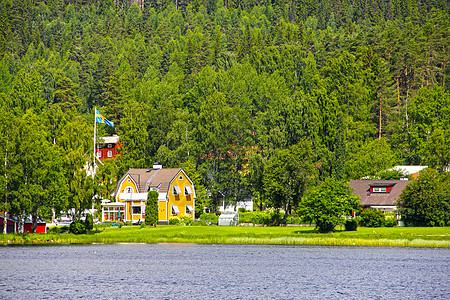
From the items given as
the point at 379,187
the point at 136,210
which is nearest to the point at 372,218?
the point at 379,187

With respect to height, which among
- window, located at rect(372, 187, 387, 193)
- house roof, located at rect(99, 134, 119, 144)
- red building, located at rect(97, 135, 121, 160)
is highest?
house roof, located at rect(99, 134, 119, 144)

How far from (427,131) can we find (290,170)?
121 ft

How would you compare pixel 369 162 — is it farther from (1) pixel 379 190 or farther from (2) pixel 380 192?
(2) pixel 380 192

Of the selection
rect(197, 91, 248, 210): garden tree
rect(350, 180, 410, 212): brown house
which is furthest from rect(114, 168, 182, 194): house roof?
rect(350, 180, 410, 212): brown house

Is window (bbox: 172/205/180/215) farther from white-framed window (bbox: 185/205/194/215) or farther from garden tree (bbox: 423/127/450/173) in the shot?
garden tree (bbox: 423/127/450/173)

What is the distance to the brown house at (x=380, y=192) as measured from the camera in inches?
3585

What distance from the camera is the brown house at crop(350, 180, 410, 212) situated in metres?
91.1

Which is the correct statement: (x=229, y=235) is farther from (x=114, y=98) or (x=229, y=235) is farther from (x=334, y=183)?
(x=114, y=98)

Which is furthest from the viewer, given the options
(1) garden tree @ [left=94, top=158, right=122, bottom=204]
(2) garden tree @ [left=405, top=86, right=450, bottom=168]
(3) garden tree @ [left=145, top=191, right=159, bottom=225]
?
(2) garden tree @ [left=405, top=86, right=450, bottom=168]

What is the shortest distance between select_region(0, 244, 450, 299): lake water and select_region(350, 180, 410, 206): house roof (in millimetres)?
20511

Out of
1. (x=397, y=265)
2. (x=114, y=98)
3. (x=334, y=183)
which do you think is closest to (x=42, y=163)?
(x=334, y=183)

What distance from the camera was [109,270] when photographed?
170ft

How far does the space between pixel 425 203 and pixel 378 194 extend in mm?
13521

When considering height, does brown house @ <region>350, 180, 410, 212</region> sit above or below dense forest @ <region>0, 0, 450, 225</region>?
below
